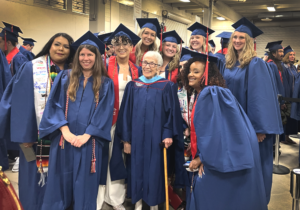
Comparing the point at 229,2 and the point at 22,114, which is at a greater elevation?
the point at 229,2

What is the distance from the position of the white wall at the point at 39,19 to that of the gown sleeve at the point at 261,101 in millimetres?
5253

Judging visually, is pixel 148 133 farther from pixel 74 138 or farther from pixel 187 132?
pixel 74 138

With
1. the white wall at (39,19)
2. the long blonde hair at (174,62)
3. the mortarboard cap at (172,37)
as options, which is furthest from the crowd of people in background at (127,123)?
the white wall at (39,19)

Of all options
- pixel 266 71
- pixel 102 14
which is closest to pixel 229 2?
pixel 102 14

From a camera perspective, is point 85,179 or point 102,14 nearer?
point 85,179

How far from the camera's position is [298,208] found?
2.20 m

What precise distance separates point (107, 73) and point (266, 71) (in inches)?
66.8

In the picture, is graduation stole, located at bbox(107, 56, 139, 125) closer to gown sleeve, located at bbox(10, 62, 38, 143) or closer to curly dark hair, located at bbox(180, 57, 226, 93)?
curly dark hair, located at bbox(180, 57, 226, 93)

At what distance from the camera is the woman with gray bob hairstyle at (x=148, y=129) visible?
2.70m

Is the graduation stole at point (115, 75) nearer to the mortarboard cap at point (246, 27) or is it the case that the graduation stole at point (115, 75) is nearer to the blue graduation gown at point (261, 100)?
the blue graduation gown at point (261, 100)

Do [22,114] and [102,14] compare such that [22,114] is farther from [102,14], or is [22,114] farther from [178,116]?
[102,14]

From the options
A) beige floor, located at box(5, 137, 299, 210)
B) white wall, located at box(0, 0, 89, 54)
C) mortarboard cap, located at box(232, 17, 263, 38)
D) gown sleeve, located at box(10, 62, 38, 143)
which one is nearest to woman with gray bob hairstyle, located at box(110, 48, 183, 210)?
beige floor, located at box(5, 137, 299, 210)

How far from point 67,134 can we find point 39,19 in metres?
5.01

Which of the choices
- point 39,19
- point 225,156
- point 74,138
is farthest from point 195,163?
point 39,19
